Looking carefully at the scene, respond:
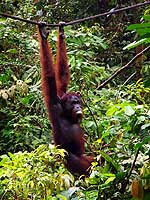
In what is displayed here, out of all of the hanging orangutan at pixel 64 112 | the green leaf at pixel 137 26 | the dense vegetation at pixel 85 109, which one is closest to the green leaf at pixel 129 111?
the dense vegetation at pixel 85 109

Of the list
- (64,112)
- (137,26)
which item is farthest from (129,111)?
(64,112)

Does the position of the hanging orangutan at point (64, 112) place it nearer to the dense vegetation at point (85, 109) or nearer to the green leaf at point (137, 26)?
the dense vegetation at point (85, 109)

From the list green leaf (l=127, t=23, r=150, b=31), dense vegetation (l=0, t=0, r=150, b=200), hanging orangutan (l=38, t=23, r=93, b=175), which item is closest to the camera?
green leaf (l=127, t=23, r=150, b=31)

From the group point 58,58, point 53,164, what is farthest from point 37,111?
A: point 53,164

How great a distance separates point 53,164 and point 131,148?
2.44 ft

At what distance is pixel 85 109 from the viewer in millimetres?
3762

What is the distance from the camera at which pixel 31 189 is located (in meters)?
2.20

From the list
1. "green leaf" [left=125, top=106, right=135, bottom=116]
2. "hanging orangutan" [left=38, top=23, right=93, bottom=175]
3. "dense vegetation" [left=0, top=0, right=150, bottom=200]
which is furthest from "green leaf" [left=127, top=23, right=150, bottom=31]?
"hanging orangutan" [left=38, top=23, right=93, bottom=175]

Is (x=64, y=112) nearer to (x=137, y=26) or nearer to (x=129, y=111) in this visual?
(x=129, y=111)

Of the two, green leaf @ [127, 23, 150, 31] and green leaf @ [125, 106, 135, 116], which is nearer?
green leaf @ [127, 23, 150, 31]

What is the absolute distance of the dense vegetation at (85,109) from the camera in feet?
5.14

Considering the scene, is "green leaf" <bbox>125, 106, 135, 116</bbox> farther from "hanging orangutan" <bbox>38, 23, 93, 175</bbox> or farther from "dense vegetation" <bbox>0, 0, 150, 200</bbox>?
"hanging orangutan" <bbox>38, 23, 93, 175</bbox>

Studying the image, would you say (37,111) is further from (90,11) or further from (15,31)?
(90,11)

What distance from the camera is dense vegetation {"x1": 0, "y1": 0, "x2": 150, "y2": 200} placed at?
1566 mm
